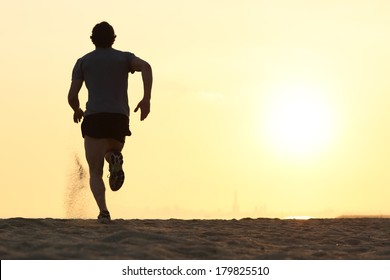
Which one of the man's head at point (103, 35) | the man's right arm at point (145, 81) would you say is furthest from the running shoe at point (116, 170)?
the man's head at point (103, 35)

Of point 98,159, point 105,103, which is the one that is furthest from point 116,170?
point 105,103

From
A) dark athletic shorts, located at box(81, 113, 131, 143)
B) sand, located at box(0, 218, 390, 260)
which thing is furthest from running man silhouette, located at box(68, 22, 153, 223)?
sand, located at box(0, 218, 390, 260)

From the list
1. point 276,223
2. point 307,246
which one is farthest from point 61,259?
point 276,223

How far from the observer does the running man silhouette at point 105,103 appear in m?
10.5

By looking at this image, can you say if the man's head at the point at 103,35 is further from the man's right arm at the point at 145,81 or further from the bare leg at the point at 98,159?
the bare leg at the point at 98,159

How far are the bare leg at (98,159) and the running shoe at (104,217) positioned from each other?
2.1 inches

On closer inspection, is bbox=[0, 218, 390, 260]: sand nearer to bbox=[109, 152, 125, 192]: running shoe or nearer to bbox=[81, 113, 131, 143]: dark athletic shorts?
bbox=[109, 152, 125, 192]: running shoe

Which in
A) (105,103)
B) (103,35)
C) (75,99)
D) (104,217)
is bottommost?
(104,217)

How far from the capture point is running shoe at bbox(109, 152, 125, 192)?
1038 centimetres

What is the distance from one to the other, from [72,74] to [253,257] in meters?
4.06

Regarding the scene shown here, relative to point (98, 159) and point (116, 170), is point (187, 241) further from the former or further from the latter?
point (98, 159)

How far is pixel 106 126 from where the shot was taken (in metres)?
10.5

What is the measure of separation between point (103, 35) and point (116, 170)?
5.20 ft

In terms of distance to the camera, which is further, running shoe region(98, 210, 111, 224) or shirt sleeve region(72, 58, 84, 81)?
shirt sleeve region(72, 58, 84, 81)
